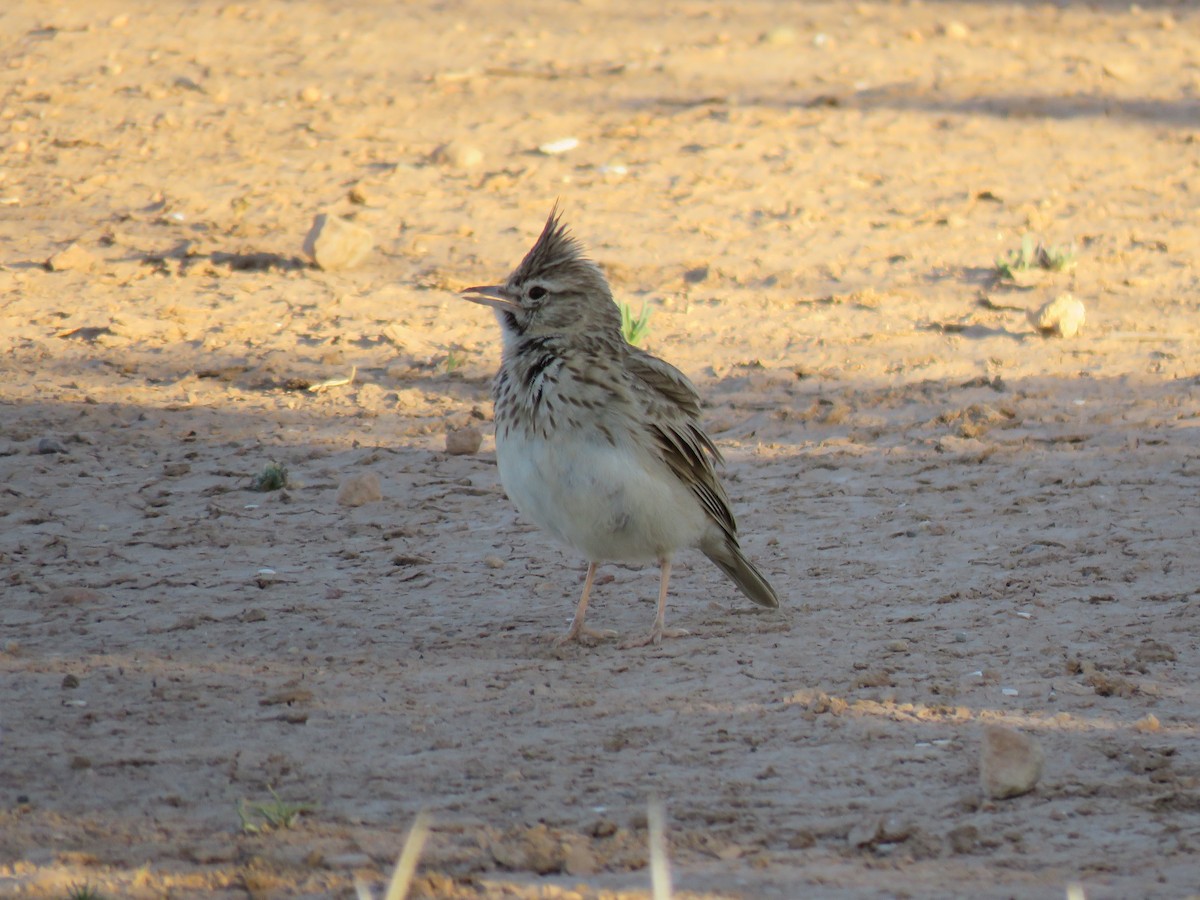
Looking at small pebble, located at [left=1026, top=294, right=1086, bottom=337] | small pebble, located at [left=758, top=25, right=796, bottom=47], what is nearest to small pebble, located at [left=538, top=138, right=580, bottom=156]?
small pebble, located at [left=758, top=25, right=796, bottom=47]

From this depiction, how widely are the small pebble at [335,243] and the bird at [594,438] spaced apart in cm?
368

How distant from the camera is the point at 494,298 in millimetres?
6340

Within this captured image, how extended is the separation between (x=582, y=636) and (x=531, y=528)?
4.21ft

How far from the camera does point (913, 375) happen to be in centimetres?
880

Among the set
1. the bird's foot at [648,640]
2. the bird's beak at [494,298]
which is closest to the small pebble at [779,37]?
the bird's beak at [494,298]

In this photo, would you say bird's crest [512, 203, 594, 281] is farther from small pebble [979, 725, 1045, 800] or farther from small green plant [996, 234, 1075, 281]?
small green plant [996, 234, 1075, 281]

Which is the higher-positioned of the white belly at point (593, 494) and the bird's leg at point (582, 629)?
→ the white belly at point (593, 494)

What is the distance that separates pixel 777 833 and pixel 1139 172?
9.31 meters

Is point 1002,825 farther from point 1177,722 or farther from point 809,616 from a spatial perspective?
point 809,616

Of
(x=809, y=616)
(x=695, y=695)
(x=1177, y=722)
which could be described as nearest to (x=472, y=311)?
(x=809, y=616)

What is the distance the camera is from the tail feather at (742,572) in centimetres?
618

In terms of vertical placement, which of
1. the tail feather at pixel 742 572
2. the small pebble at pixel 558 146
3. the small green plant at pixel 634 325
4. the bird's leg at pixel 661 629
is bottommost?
A: the bird's leg at pixel 661 629

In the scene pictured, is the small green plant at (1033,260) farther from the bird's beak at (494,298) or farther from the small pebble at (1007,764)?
the small pebble at (1007,764)

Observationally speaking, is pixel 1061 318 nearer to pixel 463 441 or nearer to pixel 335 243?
pixel 463 441
